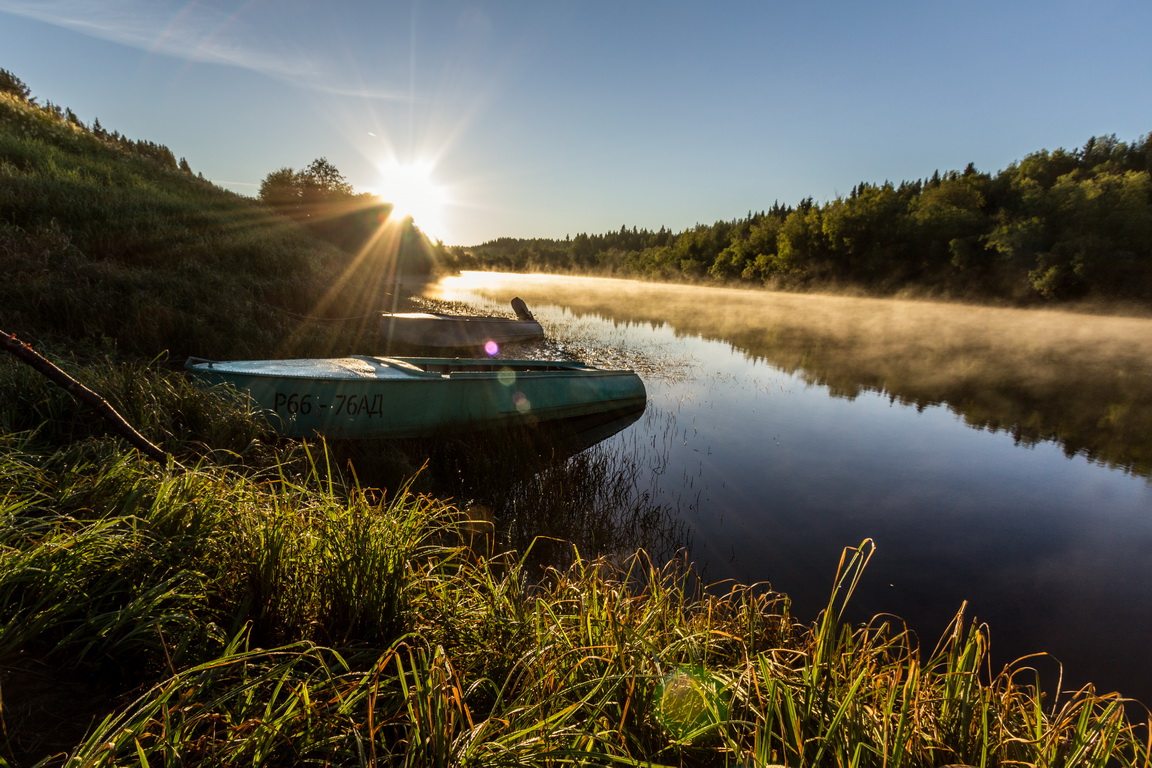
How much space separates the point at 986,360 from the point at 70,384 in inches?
1085

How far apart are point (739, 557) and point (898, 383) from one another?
44.0 feet

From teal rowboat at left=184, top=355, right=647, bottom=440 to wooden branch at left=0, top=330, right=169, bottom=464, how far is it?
320 cm

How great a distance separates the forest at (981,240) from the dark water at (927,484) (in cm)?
2952

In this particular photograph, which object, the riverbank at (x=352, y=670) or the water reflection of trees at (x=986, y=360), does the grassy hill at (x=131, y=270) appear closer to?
the riverbank at (x=352, y=670)

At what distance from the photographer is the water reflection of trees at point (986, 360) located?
1184 cm

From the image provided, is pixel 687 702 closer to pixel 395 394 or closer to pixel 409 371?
pixel 395 394

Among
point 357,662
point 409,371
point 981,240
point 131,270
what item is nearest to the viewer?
point 357,662

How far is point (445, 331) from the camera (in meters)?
14.5

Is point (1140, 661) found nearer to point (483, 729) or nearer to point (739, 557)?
point (739, 557)

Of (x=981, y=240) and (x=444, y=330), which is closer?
(x=444, y=330)

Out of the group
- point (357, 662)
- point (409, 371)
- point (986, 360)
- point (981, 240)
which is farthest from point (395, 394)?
point (981, 240)

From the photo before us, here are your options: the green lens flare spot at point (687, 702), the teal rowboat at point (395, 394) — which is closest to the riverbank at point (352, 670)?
the green lens flare spot at point (687, 702)

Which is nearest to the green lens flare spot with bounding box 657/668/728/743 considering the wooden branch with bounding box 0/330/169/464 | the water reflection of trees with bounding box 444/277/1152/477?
the wooden branch with bounding box 0/330/169/464

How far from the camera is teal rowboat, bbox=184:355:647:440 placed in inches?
238
